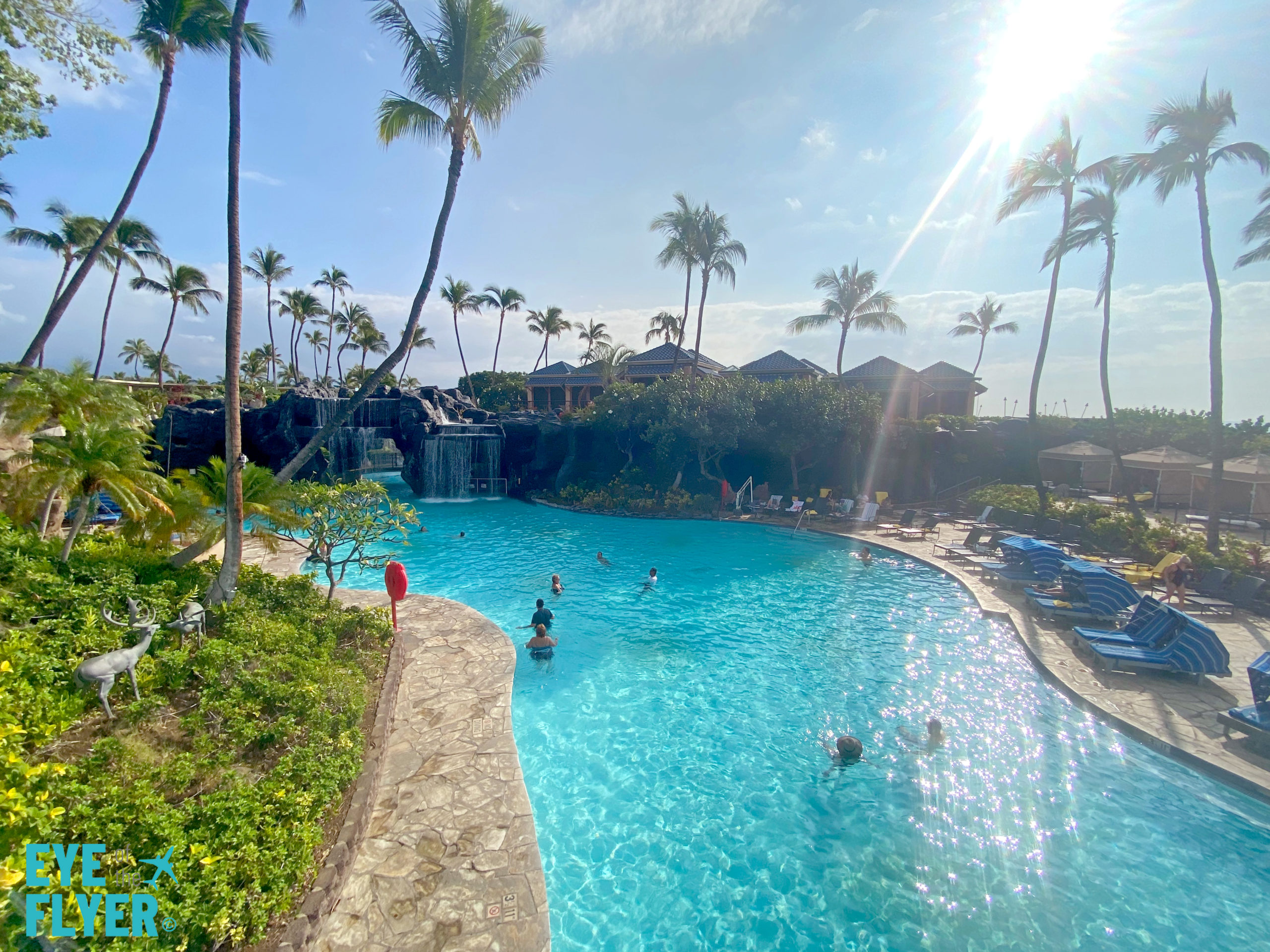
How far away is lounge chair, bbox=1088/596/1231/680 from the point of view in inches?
326

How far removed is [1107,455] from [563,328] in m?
42.5

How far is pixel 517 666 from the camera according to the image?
32.9 ft

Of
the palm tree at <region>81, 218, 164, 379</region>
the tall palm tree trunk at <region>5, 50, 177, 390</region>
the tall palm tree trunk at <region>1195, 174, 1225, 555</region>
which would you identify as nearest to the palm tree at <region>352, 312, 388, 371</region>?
the palm tree at <region>81, 218, 164, 379</region>

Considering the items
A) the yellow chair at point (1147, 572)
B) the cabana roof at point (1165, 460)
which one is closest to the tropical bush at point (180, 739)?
the yellow chair at point (1147, 572)

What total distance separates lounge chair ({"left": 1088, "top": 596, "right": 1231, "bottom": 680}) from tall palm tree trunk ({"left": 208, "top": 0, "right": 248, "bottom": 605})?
48.4 feet

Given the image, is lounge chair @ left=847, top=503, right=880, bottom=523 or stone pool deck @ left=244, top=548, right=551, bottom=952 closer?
stone pool deck @ left=244, top=548, right=551, bottom=952

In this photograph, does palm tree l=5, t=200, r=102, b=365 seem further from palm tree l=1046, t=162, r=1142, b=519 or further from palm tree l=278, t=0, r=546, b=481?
palm tree l=1046, t=162, r=1142, b=519

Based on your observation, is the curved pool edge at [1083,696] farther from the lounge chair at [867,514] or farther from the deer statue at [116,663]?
the deer statue at [116,663]

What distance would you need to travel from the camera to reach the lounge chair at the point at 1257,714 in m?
6.89

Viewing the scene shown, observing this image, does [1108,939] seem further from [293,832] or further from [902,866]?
[293,832]

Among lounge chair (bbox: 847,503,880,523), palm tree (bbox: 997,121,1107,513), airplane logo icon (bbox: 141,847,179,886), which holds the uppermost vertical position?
palm tree (bbox: 997,121,1107,513)

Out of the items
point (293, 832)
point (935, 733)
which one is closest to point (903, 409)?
point (935, 733)

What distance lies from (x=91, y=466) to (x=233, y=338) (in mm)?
2723

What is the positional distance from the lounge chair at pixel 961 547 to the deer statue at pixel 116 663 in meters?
18.9
